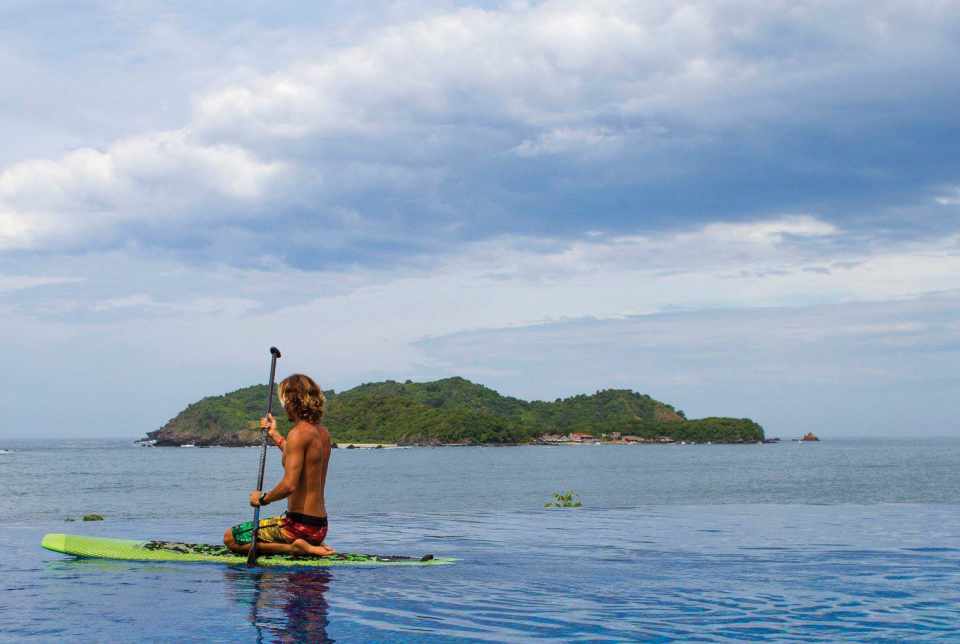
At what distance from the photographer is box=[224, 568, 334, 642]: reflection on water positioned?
12159 mm

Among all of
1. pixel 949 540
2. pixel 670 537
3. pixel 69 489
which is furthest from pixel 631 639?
pixel 69 489

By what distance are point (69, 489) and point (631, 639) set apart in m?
85.2

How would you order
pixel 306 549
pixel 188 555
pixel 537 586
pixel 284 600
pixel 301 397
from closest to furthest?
1. pixel 284 600
2. pixel 301 397
3. pixel 306 549
4. pixel 537 586
5. pixel 188 555

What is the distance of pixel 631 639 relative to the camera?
12211 millimetres

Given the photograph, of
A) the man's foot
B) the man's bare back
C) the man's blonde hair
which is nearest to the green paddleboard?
the man's foot

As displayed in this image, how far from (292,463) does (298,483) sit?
20.1 inches

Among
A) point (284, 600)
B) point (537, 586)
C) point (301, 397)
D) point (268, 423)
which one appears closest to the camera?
point (284, 600)

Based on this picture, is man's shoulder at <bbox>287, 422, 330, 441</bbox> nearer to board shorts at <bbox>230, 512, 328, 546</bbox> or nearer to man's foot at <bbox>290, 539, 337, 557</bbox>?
board shorts at <bbox>230, 512, 328, 546</bbox>

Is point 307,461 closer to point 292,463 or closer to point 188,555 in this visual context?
point 292,463

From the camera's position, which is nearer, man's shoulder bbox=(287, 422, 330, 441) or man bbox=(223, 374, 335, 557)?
man bbox=(223, 374, 335, 557)

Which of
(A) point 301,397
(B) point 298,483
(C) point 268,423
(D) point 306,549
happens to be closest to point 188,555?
(D) point 306,549

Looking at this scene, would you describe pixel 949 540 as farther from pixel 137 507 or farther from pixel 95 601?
pixel 137 507

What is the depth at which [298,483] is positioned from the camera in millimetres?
15773

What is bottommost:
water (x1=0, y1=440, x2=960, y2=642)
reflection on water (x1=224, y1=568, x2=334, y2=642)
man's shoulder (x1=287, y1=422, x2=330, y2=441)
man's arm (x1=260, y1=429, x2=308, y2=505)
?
water (x1=0, y1=440, x2=960, y2=642)
